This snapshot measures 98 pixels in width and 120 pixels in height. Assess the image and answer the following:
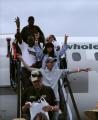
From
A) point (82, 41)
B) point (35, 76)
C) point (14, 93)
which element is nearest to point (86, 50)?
point (82, 41)

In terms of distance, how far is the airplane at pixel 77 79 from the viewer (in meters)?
19.2

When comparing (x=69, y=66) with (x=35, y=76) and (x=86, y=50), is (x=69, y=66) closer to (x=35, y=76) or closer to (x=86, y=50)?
(x=86, y=50)

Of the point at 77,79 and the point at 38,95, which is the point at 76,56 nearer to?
the point at 77,79

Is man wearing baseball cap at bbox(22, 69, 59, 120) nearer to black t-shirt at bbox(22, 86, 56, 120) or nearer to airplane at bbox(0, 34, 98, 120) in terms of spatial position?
black t-shirt at bbox(22, 86, 56, 120)

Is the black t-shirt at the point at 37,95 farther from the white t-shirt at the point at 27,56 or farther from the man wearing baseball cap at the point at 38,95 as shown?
the white t-shirt at the point at 27,56

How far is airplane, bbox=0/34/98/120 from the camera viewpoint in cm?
1917

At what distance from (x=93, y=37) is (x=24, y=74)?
6.37 meters

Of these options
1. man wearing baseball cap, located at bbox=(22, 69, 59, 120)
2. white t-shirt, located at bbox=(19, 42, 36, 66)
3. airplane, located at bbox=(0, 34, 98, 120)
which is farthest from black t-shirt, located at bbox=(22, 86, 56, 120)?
airplane, located at bbox=(0, 34, 98, 120)

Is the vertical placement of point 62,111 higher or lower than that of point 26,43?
lower

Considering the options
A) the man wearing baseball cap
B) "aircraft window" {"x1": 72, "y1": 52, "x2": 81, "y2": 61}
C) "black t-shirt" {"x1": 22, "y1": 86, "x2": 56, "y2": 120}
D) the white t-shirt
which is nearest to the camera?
the man wearing baseball cap

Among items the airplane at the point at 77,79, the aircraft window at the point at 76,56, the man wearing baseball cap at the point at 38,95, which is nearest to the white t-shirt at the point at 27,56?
the man wearing baseball cap at the point at 38,95

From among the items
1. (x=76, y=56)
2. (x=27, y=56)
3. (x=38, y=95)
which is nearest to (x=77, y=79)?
(x=76, y=56)

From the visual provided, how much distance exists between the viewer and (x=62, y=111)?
1531cm

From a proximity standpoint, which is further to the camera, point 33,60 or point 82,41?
point 82,41
